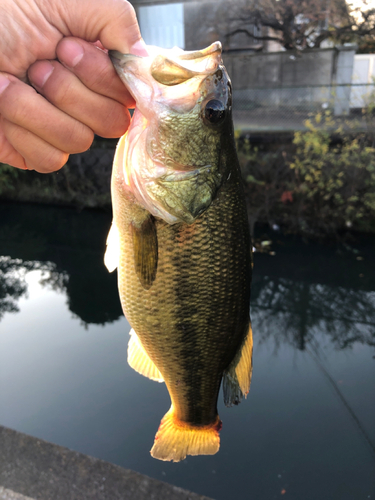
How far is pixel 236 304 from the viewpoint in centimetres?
131

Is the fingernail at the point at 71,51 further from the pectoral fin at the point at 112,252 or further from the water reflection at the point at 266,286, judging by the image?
the water reflection at the point at 266,286

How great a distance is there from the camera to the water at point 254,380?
296 cm

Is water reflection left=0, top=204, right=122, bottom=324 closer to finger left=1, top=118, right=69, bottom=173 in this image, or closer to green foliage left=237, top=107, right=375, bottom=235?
green foliage left=237, top=107, right=375, bottom=235

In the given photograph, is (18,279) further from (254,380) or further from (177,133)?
(177,133)

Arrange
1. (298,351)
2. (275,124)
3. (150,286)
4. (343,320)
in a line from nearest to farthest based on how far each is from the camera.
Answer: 1. (150,286)
2. (298,351)
3. (343,320)
4. (275,124)

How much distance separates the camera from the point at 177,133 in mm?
1136

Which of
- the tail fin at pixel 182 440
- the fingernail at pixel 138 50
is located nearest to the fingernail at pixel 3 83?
the fingernail at pixel 138 50

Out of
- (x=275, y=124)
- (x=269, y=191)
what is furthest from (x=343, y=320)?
(x=275, y=124)

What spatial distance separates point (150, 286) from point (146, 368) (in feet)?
1.47

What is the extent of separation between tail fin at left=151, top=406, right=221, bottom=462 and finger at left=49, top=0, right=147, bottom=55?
1.39 meters

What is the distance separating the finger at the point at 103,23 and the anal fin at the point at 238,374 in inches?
42.4

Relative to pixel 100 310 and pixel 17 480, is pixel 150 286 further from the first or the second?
pixel 100 310

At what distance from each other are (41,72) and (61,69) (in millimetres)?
56

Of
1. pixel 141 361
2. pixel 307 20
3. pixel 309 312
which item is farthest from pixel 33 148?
pixel 307 20
